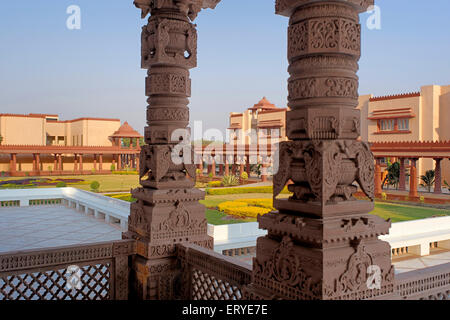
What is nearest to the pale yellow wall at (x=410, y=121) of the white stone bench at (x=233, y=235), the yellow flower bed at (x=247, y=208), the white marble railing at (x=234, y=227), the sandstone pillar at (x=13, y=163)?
the yellow flower bed at (x=247, y=208)

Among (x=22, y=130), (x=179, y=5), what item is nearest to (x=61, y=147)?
(x=22, y=130)

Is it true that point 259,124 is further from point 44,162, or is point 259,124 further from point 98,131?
point 98,131

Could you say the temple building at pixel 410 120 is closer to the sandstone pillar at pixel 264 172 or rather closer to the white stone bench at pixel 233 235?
the sandstone pillar at pixel 264 172

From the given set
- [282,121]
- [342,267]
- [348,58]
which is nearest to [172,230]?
[342,267]

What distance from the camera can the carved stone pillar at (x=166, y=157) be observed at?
3334 millimetres

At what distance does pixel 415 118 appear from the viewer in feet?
71.0

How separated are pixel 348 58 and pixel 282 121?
22.2 meters

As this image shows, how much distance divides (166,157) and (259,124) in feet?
72.9

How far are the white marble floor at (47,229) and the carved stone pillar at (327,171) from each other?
21.5ft

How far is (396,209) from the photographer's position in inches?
547

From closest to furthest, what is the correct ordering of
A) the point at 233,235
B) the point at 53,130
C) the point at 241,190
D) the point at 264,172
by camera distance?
the point at 233,235, the point at 241,190, the point at 264,172, the point at 53,130
